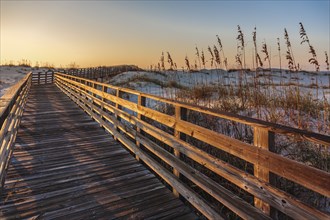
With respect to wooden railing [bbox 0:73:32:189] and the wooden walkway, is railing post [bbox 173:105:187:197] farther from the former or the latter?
wooden railing [bbox 0:73:32:189]

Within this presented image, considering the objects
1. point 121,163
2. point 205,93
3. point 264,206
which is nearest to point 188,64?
point 205,93

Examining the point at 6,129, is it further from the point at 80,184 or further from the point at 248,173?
the point at 248,173

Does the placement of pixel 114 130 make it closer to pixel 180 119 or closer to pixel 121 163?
pixel 121 163

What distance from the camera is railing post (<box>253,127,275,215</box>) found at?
7.01 feet

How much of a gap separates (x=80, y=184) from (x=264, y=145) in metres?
2.91

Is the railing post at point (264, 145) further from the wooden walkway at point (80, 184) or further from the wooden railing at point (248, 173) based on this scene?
the wooden walkway at point (80, 184)

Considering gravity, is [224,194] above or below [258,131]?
below

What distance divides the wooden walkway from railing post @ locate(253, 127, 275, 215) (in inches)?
44.8

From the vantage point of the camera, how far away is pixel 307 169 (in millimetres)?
1764

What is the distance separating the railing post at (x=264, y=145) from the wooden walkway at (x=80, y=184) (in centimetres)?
114

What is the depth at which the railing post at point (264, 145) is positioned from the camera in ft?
7.01

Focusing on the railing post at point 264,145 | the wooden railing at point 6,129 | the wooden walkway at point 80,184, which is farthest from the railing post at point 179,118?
the wooden railing at point 6,129

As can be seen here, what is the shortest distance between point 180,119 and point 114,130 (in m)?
2.97

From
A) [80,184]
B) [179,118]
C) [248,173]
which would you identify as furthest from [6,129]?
[248,173]
